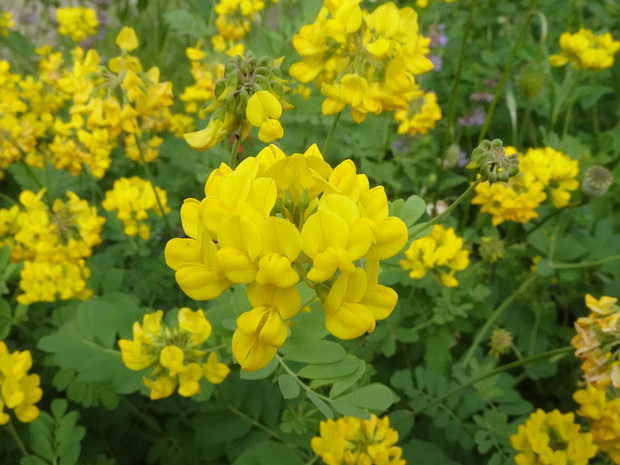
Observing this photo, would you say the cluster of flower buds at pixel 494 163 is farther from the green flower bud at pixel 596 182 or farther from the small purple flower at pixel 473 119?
the small purple flower at pixel 473 119

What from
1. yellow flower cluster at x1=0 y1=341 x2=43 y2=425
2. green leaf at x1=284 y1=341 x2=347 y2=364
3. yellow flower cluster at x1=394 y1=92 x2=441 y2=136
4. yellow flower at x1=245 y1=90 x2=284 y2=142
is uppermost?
yellow flower at x1=245 y1=90 x2=284 y2=142

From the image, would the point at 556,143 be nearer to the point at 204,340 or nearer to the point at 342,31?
the point at 342,31

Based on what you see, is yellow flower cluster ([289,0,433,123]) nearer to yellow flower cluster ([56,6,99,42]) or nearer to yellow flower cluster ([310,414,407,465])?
yellow flower cluster ([310,414,407,465])

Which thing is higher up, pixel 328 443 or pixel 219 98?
pixel 219 98

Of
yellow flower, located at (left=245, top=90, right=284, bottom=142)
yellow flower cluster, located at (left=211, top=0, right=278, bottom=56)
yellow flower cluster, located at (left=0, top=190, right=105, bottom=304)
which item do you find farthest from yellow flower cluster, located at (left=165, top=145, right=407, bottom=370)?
yellow flower cluster, located at (left=211, top=0, right=278, bottom=56)

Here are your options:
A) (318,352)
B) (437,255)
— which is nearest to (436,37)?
(437,255)

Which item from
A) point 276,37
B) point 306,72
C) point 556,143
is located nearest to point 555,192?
point 556,143

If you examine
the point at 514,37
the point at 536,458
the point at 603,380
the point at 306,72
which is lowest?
the point at 536,458
